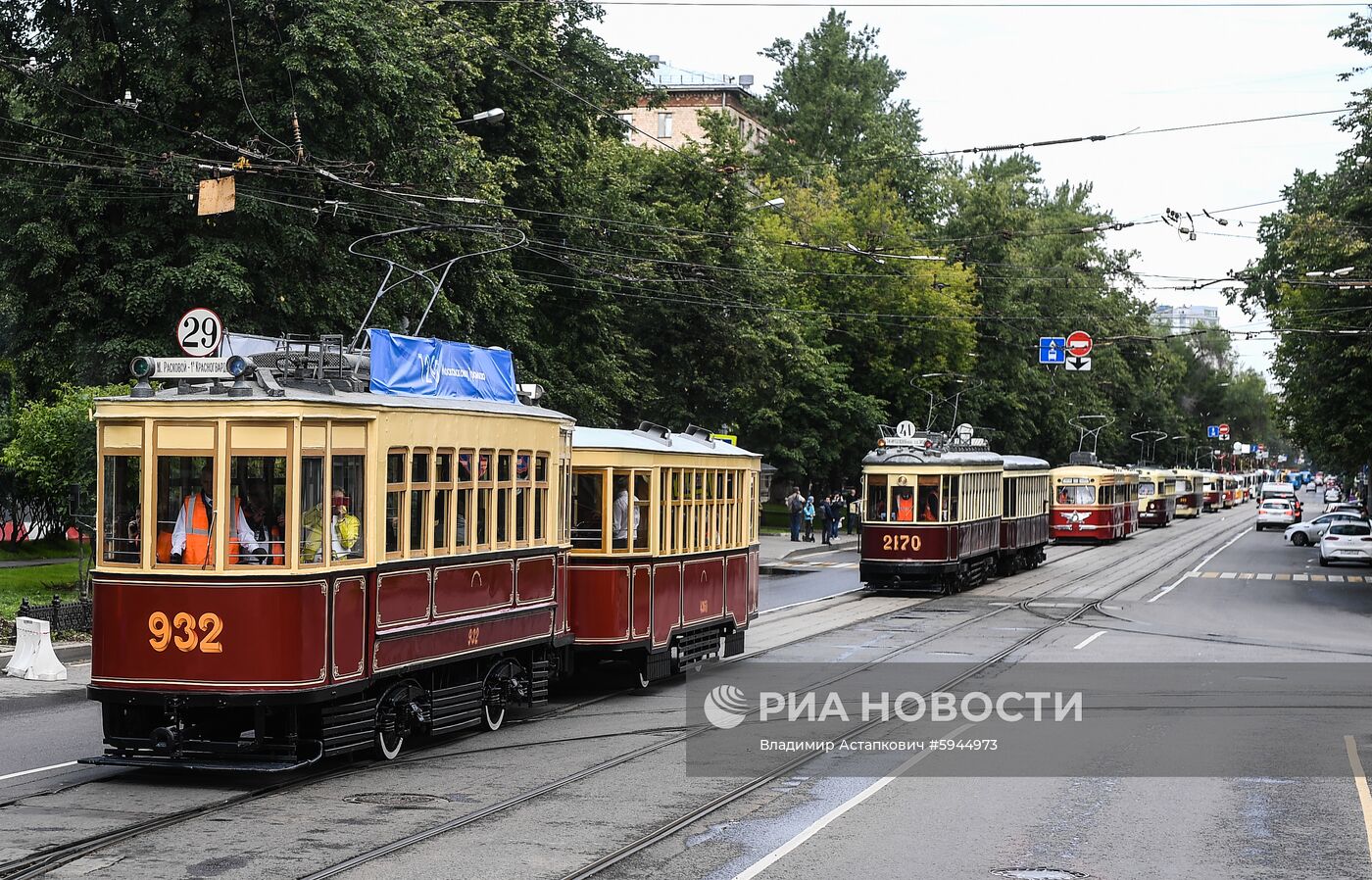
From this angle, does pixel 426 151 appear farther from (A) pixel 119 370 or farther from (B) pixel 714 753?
(B) pixel 714 753

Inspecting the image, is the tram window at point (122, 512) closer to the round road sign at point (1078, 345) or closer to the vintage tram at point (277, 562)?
the vintage tram at point (277, 562)

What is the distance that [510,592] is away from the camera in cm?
1486

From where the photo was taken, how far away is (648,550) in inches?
690

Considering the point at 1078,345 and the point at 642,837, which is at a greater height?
the point at 1078,345

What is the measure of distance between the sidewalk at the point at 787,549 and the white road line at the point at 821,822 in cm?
2804

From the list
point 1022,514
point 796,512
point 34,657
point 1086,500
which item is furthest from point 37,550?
point 1086,500

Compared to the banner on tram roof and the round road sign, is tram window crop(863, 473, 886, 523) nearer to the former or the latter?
the round road sign

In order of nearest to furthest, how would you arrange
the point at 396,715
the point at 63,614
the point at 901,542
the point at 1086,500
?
the point at 396,715 < the point at 63,614 < the point at 901,542 < the point at 1086,500

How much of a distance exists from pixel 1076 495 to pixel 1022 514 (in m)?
17.2

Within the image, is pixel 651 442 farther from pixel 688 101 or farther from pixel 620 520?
pixel 688 101

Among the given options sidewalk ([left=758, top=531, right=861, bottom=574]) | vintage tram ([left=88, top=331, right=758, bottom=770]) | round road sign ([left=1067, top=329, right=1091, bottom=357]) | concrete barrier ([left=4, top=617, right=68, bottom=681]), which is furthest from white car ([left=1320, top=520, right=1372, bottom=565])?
vintage tram ([left=88, top=331, right=758, bottom=770])

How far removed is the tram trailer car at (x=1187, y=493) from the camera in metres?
97.8

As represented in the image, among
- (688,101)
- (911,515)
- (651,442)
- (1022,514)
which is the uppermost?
(688,101)

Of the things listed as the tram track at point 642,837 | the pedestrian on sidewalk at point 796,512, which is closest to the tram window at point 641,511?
the tram track at point 642,837
